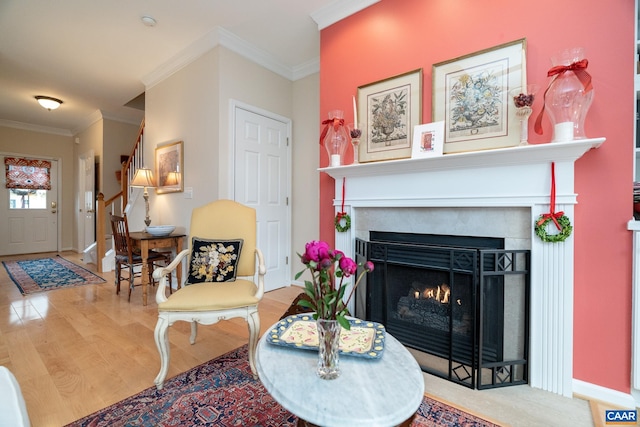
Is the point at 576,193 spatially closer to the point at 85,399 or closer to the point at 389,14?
the point at 389,14

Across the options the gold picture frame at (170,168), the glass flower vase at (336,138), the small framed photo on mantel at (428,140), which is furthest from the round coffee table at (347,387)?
the gold picture frame at (170,168)

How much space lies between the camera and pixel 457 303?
1.84m

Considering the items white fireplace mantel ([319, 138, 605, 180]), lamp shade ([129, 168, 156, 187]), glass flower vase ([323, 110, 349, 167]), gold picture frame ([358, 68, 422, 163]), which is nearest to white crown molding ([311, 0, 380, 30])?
gold picture frame ([358, 68, 422, 163])

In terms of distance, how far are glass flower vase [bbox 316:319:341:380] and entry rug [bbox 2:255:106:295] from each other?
416 cm

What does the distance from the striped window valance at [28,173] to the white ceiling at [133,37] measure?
2099 millimetres

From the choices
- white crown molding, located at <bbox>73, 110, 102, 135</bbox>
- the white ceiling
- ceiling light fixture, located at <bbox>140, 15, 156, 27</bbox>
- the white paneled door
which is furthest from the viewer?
white crown molding, located at <bbox>73, 110, 102, 135</bbox>

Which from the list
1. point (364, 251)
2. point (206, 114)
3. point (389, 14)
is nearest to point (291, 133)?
point (206, 114)

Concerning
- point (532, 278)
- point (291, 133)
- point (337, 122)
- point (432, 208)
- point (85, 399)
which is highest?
point (291, 133)

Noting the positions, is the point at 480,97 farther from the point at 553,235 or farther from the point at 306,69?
the point at 306,69

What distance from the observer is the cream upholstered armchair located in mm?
1592

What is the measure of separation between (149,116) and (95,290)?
2.32 metres

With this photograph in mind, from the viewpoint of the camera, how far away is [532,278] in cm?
163

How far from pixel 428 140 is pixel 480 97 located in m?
0.38

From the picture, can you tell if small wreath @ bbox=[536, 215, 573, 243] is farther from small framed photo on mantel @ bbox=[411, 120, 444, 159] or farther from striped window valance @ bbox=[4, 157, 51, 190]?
striped window valance @ bbox=[4, 157, 51, 190]
